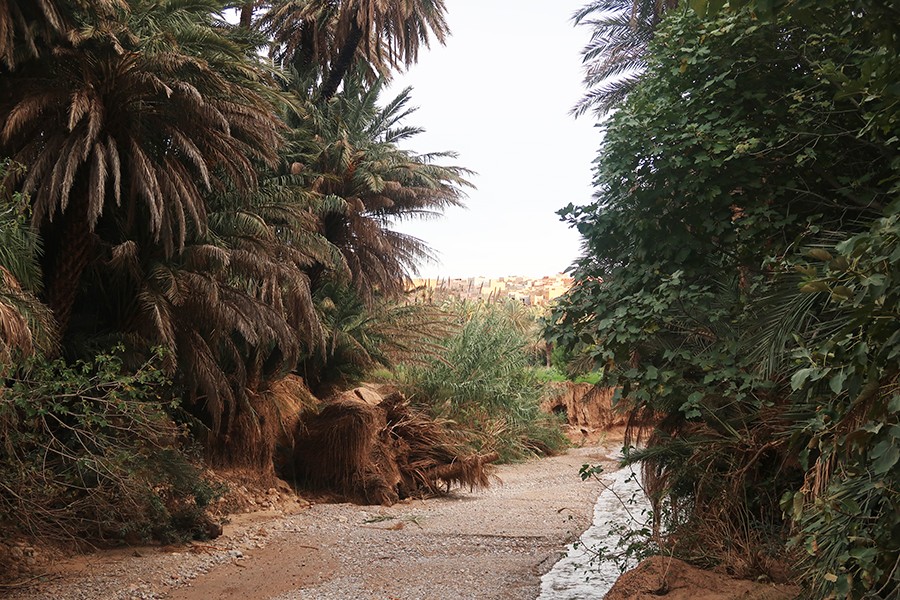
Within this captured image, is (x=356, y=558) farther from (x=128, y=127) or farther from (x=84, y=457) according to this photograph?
(x=128, y=127)

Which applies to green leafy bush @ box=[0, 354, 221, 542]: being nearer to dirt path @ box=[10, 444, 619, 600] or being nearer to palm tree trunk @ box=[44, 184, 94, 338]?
dirt path @ box=[10, 444, 619, 600]

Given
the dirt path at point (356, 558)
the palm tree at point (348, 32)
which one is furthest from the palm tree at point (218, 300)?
the palm tree at point (348, 32)

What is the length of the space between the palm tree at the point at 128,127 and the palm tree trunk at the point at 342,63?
1064cm

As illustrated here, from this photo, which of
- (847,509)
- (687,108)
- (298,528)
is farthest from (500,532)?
(847,509)

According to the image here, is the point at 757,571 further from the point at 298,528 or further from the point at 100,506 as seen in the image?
the point at 298,528

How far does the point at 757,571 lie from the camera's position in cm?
754

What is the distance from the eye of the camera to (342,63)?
23344 millimetres

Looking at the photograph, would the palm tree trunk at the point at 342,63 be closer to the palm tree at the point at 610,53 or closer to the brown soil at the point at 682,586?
the palm tree at the point at 610,53

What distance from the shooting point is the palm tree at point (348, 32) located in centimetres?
2275

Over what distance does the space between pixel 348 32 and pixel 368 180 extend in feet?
18.5

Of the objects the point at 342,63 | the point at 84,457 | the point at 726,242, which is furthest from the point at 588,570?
the point at 342,63

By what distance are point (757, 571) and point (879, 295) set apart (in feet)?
14.6

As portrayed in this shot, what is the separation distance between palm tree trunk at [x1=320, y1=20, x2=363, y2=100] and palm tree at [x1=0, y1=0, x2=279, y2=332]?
10.6m

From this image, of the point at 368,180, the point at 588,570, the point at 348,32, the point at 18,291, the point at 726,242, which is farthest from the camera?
the point at 348,32
